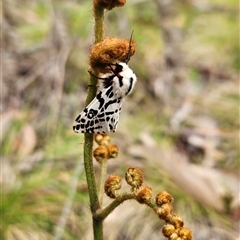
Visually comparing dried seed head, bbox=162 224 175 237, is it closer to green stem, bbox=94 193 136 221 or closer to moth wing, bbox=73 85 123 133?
green stem, bbox=94 193 136 221

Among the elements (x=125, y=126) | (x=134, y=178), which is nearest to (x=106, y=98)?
(x=134, y=178)

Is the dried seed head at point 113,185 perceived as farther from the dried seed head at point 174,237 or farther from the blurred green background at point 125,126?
the blurred green background at point 125,126

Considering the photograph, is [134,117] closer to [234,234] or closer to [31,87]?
[31,87]

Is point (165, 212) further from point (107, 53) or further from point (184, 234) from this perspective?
point (107, 53)

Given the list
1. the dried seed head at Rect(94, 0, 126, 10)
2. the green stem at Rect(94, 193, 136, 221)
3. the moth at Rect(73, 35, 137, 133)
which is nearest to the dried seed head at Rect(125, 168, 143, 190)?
the green stem at Rect(94, 193, 136, 221)

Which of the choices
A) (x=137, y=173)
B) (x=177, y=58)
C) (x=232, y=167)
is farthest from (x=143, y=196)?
(x=177, y=58)

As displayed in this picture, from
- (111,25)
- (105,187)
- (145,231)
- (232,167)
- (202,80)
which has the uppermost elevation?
(111,25)

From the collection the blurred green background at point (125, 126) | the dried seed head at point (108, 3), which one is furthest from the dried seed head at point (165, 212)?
the blurred green background at point (125, 126)

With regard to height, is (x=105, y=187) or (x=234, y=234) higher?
(x=105, y=187)
